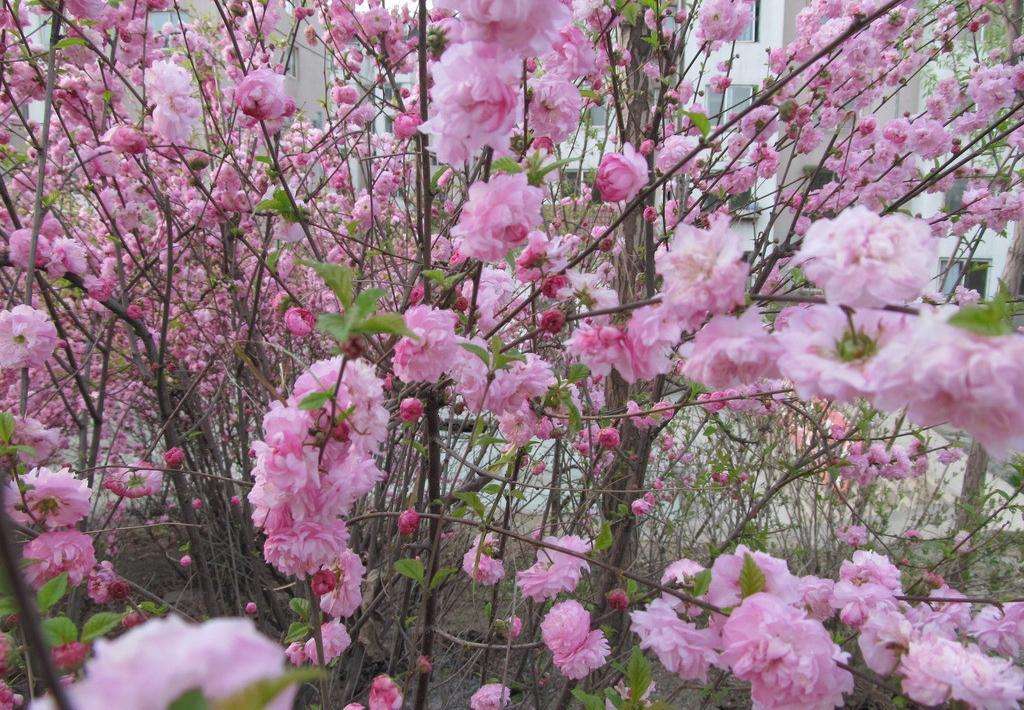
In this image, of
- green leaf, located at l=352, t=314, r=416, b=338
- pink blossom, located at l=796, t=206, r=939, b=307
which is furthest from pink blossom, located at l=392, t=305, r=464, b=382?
pink blossom, located at l=796, t=206, r=939, b=307

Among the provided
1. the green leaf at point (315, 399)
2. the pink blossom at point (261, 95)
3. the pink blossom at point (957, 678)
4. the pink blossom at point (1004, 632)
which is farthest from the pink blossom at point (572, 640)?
the pink blossom at point (261, 95)

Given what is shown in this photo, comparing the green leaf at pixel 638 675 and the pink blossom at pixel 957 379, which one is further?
the green leaf at pixel 638 675

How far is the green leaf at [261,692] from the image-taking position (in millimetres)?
384

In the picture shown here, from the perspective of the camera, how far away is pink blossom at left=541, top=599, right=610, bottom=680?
164cm

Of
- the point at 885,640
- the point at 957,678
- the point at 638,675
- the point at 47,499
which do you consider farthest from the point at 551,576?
the point at 47,499

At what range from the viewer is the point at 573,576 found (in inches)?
67.5

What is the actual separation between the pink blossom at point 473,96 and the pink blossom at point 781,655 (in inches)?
34.7

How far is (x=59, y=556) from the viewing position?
48.6 inches

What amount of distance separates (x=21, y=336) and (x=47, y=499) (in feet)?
2.03

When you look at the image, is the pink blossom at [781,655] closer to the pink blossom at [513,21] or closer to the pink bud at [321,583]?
the pink bud at [321,583]

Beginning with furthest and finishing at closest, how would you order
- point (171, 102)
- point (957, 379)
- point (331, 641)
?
1. point (171, 102)
2. point (331, 641)
3. point (957, 379)

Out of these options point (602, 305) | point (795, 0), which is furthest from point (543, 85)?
point (795, 0)

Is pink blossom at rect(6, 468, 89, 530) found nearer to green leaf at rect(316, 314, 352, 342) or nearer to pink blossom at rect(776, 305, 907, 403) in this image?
green leaf at rect(316, 314, 352, 342)

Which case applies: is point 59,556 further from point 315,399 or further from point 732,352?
point 732,352
